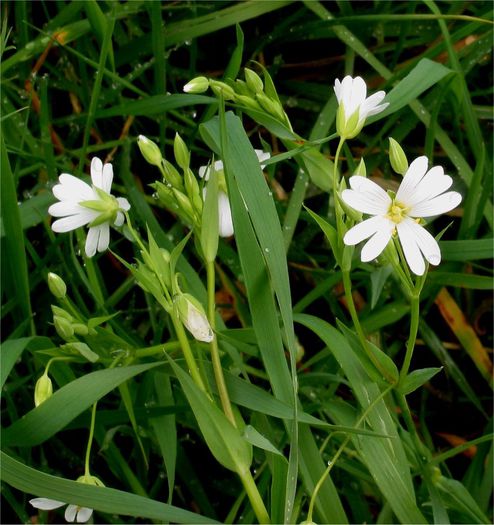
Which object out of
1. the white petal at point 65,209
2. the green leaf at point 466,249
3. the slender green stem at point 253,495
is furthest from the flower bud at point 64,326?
the green leaf at point 466,249

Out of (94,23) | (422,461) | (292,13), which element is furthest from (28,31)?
(422,461)

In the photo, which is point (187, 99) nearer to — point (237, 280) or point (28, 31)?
point (237, 280)

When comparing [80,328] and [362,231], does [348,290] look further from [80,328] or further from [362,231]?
[80,328]

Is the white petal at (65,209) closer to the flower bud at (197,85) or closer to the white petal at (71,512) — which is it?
the flower bud at (197,85)

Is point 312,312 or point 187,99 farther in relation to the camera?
point 312,312

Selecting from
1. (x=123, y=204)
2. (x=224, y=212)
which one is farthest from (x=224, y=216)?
(x=123, y=204)

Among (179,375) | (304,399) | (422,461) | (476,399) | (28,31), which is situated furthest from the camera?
(28,31)
